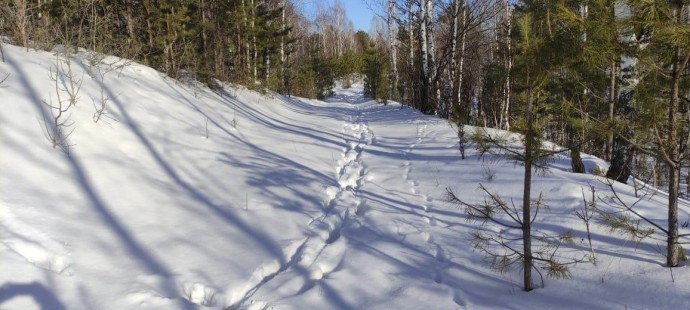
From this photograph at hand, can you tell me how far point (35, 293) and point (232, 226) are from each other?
1755 mm

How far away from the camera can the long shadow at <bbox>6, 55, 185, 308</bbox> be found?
10.0 feet

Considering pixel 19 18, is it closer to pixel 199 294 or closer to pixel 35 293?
pixel 35 293

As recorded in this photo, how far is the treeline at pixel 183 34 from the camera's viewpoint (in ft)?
22.6

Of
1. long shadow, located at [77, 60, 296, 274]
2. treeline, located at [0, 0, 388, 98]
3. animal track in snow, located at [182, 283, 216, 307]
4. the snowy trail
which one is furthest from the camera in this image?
treeline, located at [0, 0, 388, 98]

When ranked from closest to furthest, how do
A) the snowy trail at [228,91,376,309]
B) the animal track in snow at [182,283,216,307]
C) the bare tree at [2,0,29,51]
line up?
the animal track in snow at [182,283,216,307]
the snowy trail at [228,91,376,309]
the bare tree at [2,0,29,51]

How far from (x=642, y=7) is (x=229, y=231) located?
143 inches

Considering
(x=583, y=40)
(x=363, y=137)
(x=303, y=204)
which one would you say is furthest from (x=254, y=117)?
(x=583, y=40)

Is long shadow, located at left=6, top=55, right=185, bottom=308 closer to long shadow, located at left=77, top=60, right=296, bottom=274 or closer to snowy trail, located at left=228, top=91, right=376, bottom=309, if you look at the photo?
snowy trail, located at left=228, top=91, right=376, bottom=309

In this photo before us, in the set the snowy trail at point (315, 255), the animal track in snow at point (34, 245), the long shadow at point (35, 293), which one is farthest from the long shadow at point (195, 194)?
the long shadow at point (35, 293)

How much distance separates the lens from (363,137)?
1027cm

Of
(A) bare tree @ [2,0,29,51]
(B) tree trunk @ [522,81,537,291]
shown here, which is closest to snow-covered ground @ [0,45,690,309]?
(B) tree trunk @ [522,81,537,291]

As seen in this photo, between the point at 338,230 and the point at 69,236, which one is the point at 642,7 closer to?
the point at 338,230

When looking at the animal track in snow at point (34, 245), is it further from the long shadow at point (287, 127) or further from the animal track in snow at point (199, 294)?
the long shadow at point (287, 127)

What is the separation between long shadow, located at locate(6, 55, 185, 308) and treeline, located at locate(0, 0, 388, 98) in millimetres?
2712
